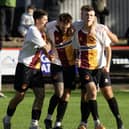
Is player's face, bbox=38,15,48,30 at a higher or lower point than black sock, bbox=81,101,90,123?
higher

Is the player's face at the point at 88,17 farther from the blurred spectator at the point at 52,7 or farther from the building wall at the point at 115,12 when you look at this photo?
the building wall at the point at 115,12

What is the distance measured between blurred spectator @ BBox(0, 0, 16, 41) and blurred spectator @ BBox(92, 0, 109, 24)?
269 centimetres

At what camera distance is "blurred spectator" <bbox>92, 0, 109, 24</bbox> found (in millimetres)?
25766

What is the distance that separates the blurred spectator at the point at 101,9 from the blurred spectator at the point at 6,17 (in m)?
2.69

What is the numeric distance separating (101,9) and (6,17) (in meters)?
3.09

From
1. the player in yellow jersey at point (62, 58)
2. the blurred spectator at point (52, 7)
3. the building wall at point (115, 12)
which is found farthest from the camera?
the building wall at point (115, 12)

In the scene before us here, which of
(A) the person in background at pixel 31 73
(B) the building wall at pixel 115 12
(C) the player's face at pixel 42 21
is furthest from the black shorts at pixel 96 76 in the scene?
(B) the building wall at pixel 115 12

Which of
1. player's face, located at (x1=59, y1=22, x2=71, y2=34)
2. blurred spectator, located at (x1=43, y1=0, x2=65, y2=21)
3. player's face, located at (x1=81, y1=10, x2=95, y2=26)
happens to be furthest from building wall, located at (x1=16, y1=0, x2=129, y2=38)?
player's face, located at (x1=81, y1=10, x2=95, y2=26)

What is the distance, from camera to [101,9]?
1017 inches

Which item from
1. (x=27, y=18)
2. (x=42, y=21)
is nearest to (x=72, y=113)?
(x=42, y=21)

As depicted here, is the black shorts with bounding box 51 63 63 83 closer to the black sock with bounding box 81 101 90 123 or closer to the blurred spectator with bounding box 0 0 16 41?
the black sock with bounding box 81 101 90 123

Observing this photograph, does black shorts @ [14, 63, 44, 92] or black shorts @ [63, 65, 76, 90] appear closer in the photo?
black shorts @ [14, 63, 44, 92]

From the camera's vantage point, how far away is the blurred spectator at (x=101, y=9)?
1014 inches

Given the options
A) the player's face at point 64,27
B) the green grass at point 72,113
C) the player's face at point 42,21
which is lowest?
the green grass at point 72,113
